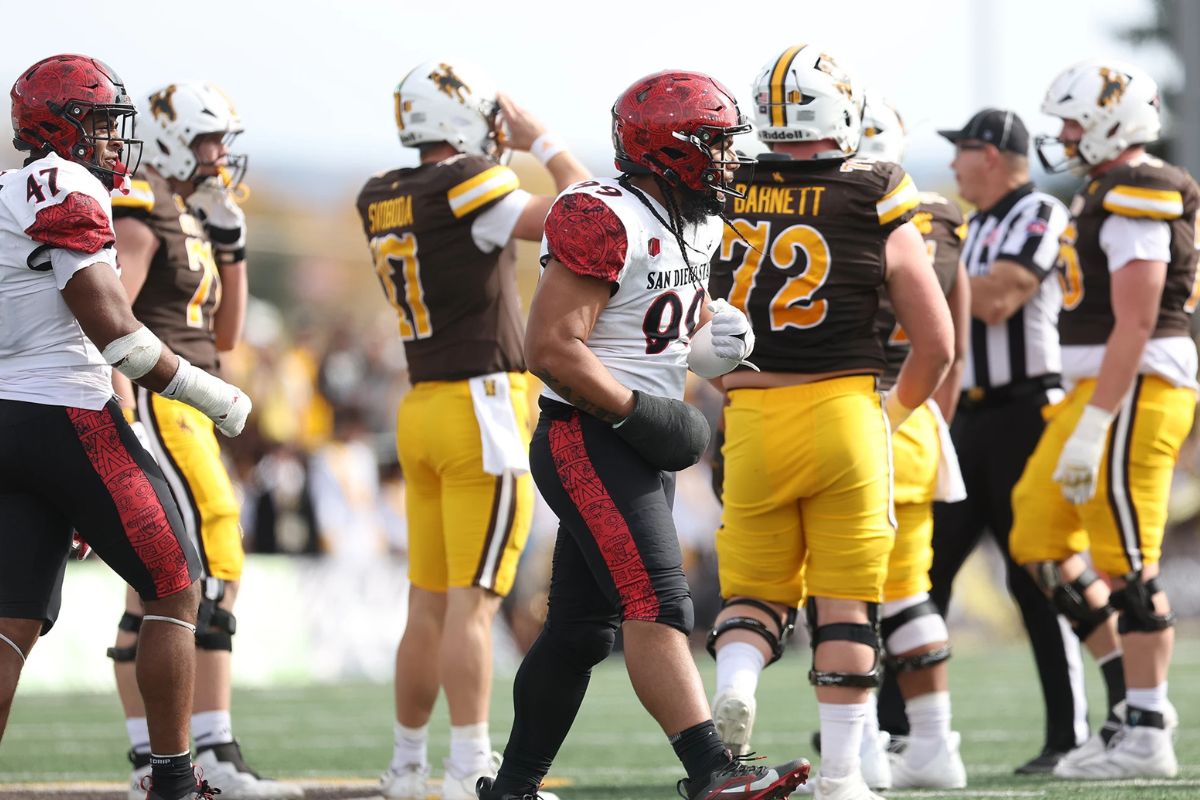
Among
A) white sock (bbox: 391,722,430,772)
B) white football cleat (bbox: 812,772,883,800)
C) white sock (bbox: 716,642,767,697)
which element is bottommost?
white sock (bbox: 391,722,430,772)

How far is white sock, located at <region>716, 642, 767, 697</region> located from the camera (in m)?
4.90

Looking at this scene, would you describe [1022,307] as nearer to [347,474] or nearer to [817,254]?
[817,254]

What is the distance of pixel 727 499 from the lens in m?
5.20

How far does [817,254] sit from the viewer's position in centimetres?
499

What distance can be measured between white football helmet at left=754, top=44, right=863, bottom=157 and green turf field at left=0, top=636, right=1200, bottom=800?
2127 mm

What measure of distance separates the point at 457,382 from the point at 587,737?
10.1 feet

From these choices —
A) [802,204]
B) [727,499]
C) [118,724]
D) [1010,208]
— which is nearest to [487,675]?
[727,499]

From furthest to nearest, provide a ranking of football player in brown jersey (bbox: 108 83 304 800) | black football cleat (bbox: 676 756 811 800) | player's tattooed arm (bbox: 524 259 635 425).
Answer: football player in brown jersey (bbox: 108 83 304 800) < player's tattooed arm (bbox: 524 259 635 425) < black football cleat (bbox: 676 756 811 800)

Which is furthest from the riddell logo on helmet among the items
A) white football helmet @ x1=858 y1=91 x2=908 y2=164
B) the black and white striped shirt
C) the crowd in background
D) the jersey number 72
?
the crowd in background

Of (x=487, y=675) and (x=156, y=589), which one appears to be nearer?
(x=156, y=589)

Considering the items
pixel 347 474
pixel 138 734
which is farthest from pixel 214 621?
pixel 347 474

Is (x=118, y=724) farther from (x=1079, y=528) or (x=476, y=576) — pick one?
(x=1079, y=528)

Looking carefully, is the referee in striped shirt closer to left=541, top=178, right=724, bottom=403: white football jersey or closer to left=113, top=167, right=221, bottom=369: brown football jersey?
left=541, top=178, right=724, bottom=403: white football jersey

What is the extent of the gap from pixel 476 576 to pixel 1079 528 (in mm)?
2398
